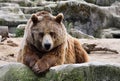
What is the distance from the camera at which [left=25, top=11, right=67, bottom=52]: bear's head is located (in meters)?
5.38

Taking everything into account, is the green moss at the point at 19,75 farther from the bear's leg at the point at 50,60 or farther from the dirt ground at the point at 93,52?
the dirt ground at the point at 93,52

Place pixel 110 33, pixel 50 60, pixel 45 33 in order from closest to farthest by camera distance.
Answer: pixel 50 60 → pixel 45 33 → pixel 110 33

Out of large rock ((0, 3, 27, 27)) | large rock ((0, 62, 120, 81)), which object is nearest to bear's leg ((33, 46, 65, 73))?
large rock ((0, 62, 120, 81))

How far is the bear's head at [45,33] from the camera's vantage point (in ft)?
17.7

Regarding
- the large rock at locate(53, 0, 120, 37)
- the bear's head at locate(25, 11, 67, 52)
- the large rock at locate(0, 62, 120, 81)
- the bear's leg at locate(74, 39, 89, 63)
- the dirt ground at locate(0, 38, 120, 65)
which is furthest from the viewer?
the large rock at locate(53, 0, 120, 37)

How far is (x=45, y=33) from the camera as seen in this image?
5.46m

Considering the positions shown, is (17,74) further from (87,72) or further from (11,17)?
(11,17)

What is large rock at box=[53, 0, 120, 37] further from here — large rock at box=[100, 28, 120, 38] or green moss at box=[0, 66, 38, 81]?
green moss at box=[0, 66, 38, 81]

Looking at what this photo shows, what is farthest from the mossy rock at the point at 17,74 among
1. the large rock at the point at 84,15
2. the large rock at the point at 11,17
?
the large rock at the point at 84,15

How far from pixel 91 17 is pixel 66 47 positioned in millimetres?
12260

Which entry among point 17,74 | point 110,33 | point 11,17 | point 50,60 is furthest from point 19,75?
point 110,33

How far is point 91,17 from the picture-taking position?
18.2m

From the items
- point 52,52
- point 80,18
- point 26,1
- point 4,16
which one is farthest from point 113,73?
point 26,1

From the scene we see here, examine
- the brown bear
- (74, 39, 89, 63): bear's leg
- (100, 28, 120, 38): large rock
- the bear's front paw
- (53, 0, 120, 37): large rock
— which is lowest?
(100, 28, 120, 38): large rock
